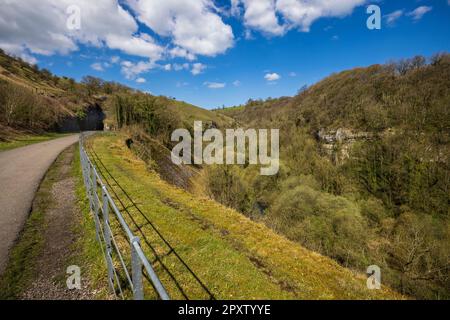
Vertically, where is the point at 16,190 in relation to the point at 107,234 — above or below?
below

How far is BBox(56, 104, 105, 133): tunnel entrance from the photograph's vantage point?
4129 cm

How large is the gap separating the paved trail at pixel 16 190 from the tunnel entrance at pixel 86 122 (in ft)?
100

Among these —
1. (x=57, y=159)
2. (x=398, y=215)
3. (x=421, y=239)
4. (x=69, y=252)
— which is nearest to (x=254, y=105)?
(x=398, y=215)

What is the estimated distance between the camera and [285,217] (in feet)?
85.4

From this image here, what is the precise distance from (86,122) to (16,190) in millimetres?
52939

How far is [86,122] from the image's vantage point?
53750 mm

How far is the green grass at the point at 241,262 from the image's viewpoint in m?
4.69

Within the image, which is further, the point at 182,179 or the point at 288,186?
the point at 288,186

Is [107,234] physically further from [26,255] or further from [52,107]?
[52,107]

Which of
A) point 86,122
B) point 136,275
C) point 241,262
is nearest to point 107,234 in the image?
point 136,275

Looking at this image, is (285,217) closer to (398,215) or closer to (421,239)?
(421,239)

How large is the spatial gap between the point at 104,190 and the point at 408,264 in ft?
80.8

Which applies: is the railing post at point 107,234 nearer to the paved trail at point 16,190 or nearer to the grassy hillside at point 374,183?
the paved trail at point 16,190

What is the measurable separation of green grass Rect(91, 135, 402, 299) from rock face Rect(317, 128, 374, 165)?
42.1 m
